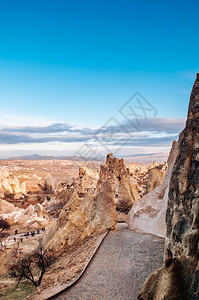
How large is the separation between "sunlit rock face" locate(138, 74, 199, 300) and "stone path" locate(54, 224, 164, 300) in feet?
9.42

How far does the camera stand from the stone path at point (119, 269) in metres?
7.96

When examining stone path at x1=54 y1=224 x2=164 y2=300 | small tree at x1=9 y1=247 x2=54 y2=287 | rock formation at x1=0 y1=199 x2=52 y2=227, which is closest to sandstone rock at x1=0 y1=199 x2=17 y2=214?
rock formation at x1=0 y1=199 x2=52 y2=227

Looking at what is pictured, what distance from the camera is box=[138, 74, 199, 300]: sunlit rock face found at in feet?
15.6

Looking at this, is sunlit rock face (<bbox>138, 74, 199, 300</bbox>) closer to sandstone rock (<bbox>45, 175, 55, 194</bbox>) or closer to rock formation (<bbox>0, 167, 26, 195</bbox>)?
rock formation (<bbox>0, 167, 26, 195</bbox>)

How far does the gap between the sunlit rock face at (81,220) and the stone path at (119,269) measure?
183 centimetres

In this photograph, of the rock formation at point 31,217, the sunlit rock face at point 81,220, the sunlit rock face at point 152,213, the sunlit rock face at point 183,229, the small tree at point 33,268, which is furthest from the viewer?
the rock formation at point 31,217

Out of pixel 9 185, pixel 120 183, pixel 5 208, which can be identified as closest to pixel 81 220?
pixel 120 183

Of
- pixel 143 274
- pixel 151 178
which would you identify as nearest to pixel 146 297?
pixel 143 274

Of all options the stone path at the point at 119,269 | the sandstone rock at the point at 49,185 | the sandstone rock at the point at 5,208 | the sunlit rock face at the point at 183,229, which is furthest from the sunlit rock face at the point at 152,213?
the sandstone rock at the point at 49,185

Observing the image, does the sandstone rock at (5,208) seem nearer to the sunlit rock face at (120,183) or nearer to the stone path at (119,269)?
the sunlit rock face at (120,183)

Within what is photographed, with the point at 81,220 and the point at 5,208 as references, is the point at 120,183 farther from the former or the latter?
the point at 5,208

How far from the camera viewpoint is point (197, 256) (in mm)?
4730

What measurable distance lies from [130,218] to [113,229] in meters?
1.56

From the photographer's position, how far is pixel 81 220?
1439cm
